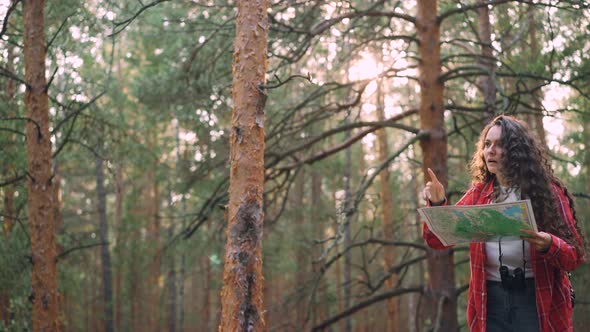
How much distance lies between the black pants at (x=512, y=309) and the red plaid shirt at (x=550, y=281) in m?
0.03

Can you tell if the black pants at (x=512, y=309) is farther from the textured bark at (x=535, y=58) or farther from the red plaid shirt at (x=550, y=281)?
the textured bark at (x=535, y=58)

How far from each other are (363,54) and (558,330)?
18.2ft

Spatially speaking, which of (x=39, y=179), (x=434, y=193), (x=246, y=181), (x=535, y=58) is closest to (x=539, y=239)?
(x=434, y=193)

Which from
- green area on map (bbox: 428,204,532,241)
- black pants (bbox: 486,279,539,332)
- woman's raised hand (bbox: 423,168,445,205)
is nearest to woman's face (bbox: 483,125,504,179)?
woman's raised hand (bbox: 423,168,445,205)

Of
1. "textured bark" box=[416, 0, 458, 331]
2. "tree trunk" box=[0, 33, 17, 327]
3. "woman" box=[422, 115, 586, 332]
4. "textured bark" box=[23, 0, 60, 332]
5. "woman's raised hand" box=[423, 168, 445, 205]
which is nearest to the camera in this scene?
"woman" box=[422, 115, 586, 332]

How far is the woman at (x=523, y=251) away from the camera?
2.79 metres

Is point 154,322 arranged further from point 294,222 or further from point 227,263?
point 227,263

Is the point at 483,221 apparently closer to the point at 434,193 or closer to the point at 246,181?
the point at 434,193

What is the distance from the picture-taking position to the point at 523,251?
2.87 meters

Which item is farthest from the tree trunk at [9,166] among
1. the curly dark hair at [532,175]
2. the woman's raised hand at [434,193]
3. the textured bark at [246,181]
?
the curly dark hair at [532,175]

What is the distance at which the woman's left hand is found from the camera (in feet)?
8.57

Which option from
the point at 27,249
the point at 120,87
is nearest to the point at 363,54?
the point at 27,249

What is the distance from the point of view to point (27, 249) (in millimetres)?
7867

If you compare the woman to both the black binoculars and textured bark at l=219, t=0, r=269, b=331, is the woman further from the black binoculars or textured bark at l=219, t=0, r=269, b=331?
textured bark at l=219, t=0, r=269, b=331
